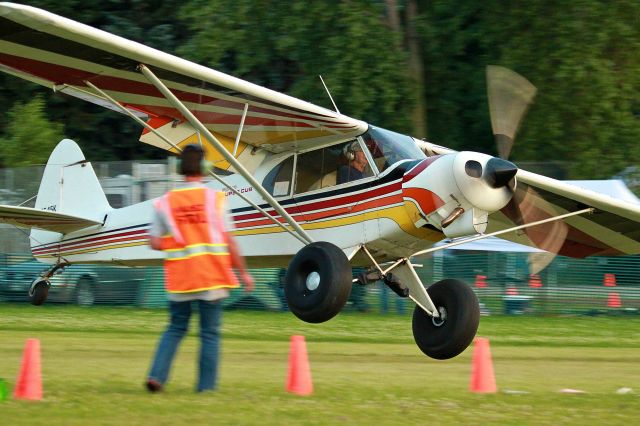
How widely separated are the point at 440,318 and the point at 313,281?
1.59 meters

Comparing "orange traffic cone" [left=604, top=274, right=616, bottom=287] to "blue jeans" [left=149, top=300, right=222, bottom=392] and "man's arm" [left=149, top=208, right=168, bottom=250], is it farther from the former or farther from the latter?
"man's arm" [left=149, top=208, right=168, bottom=250]

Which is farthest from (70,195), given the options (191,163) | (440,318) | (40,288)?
(191,163)

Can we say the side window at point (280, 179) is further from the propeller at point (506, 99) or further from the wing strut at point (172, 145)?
the propeller at point (506, 99)

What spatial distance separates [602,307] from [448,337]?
364 inches

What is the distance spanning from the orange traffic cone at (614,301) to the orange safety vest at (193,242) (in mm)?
13724

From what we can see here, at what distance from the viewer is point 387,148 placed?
37.9 ft

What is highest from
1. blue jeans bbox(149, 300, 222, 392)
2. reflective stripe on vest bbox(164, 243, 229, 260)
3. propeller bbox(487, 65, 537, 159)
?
propeller bbox(487, 65, 537, 159)

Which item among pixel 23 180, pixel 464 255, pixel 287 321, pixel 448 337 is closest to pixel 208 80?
pixel 448 337

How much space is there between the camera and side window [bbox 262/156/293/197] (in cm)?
1244

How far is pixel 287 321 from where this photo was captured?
60.0 feet

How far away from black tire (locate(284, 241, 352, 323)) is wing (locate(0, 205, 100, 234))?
5.56 meters

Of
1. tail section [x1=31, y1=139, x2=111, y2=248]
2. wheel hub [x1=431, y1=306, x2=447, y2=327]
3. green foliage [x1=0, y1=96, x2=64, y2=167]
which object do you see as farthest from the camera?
green foliage [x1=0, y1=96, x2=64, y2=167]

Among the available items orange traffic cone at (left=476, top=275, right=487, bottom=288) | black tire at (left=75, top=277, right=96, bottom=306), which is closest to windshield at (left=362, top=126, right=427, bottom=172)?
orange traffic cone at (left=476, top=275, right=487, bottom=288)

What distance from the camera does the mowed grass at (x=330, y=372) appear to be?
261 inches
